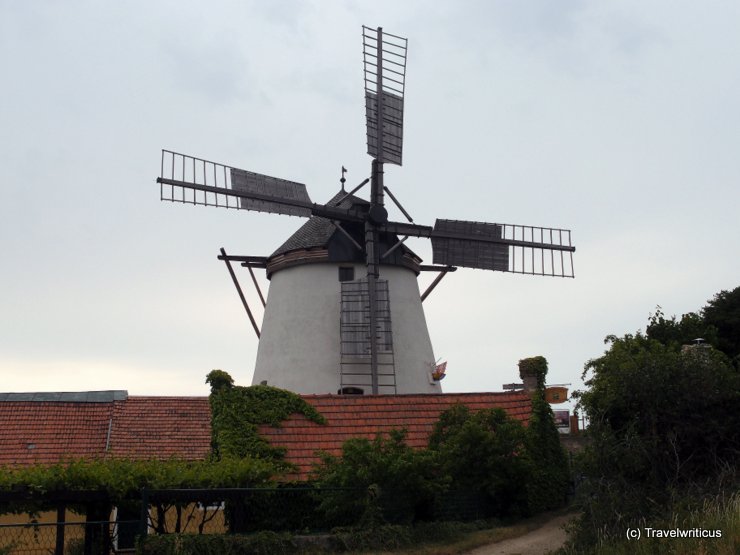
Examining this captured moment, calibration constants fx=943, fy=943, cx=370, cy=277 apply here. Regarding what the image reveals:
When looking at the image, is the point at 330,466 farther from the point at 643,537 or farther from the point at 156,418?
the point at 156,418

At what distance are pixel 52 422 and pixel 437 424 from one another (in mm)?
11336

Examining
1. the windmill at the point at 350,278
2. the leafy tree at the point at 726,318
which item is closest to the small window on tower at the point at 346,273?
the windmill at the point at 350,278

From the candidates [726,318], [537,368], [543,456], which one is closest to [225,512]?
[543,456]

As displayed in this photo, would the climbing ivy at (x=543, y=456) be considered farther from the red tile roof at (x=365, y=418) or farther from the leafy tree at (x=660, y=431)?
the leafy tree at (x=660, y=431)

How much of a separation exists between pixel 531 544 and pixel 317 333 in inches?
356

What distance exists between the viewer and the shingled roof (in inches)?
717

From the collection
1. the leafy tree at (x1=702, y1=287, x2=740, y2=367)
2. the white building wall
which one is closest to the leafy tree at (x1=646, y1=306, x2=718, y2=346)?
the leafy tree at (x1=702, y1=287, x2=740, y2=367)

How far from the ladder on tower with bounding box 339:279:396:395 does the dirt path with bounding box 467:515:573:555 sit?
683 centimetres

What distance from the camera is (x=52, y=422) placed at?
2445cm

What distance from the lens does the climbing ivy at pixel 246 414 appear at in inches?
679

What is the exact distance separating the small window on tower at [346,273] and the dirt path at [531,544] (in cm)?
878

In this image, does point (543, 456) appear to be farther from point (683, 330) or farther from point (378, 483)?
point (683, 330)

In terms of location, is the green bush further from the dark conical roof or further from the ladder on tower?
the dark conical roof

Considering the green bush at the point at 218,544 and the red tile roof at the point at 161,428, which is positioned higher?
the red tile roof at the point at 161,428
